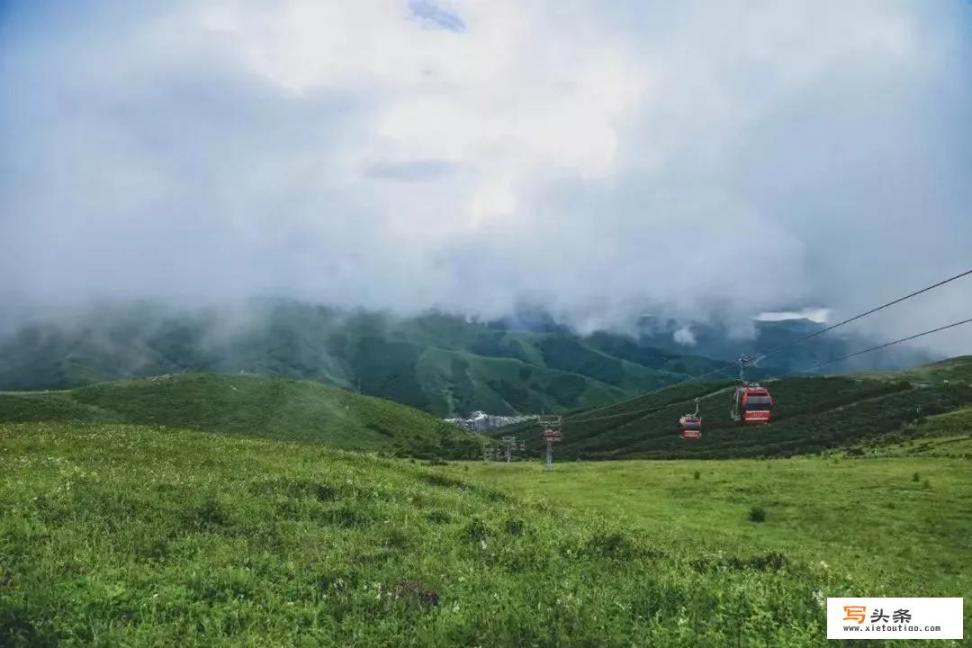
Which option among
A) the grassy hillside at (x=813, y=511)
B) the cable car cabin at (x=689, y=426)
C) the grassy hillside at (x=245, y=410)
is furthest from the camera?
the grassy hillside at (x=245, y=410)

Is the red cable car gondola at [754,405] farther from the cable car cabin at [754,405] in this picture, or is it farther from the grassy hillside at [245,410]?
the grassy hillside at [245,410]

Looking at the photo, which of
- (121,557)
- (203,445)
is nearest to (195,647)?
(121,557)

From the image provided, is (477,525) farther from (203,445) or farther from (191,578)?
(203,445)

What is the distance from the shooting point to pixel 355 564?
17.2 m

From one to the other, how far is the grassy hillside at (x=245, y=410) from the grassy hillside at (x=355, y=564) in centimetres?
10559

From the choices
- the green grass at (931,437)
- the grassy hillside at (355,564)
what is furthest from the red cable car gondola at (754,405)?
the green grass at (931,437)

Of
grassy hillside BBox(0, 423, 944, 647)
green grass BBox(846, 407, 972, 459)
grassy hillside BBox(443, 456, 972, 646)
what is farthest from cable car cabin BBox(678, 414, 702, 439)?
green grass BBox(846, 407, 972, 459)

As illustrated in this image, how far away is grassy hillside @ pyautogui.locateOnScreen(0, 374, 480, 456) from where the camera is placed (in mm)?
148250

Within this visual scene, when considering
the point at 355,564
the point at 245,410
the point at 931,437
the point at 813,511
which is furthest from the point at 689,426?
the point at 245,410

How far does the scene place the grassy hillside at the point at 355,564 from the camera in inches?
523

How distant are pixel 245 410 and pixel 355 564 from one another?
149 meters

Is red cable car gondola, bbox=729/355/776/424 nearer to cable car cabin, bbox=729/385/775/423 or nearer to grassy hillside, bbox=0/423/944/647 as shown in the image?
cable car cabin, bbox=729/385/775/423

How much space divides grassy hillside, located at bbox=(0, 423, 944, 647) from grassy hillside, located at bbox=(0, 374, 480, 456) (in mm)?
105592

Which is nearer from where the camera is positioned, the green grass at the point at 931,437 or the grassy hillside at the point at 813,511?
the grassy hillside at the point at 813,511
